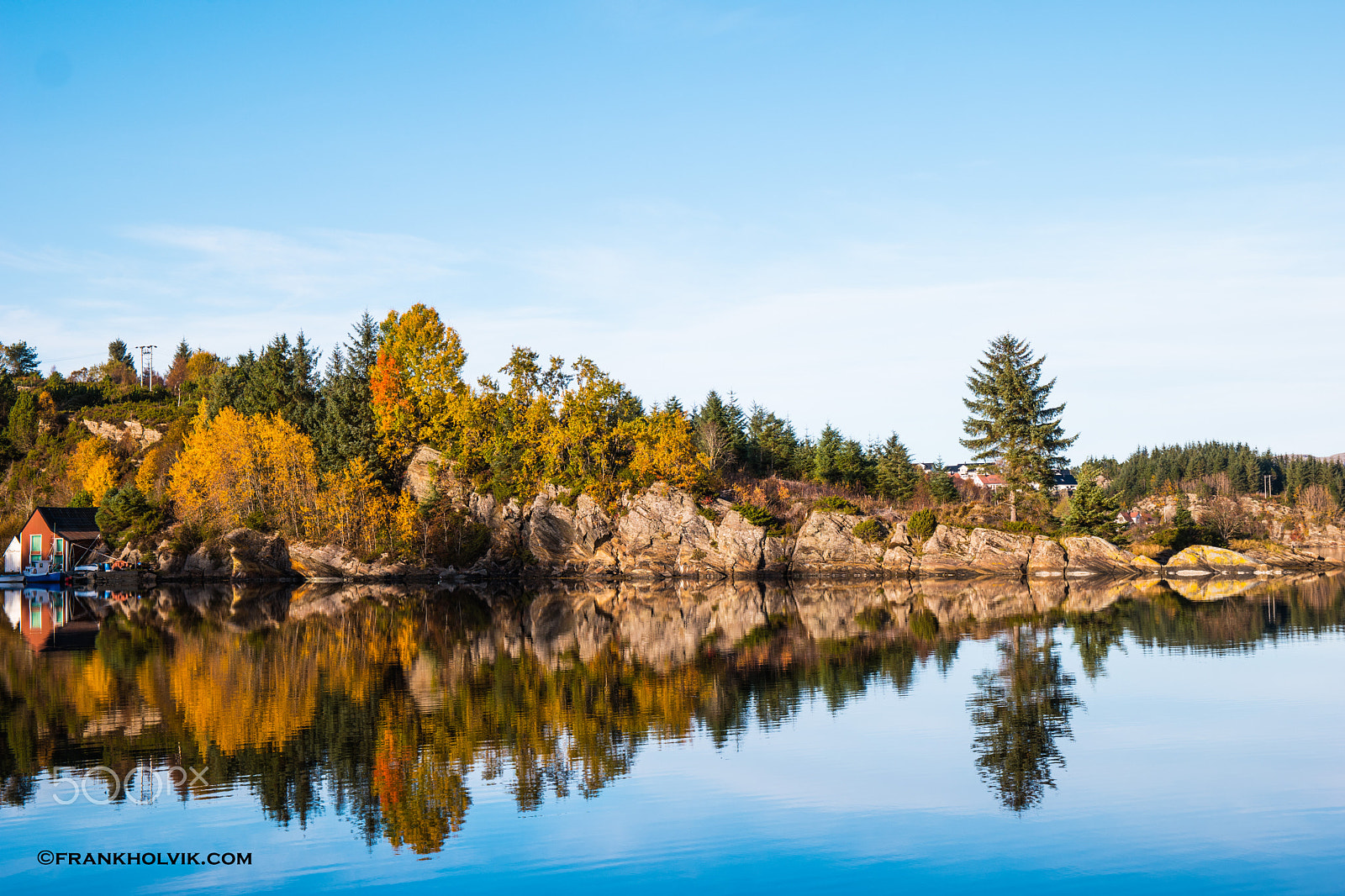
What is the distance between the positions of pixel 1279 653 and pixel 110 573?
67550 millimetres

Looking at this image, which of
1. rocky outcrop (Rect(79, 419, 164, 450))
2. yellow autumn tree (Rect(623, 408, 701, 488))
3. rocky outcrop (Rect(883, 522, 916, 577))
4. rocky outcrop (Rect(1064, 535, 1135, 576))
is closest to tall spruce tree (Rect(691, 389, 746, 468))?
yellow autumn tree (Rect(623, 408, 701, 488))

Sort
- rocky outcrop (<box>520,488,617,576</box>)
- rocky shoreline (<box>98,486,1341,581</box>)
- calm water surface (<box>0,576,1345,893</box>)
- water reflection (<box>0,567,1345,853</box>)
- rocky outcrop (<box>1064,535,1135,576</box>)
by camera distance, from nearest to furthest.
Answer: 1. calm water surface (<box>0,576,1345,893</box>)
2. water reflection (<box>0,567,1345,853</box>)
3. rocky outcrop (<box>1064,535,1135,576</box>)
4. rocky shoreline (<box>98,486,1341,581</box>)
5. rocky outcrop (<box>520,488,617,576</box>)

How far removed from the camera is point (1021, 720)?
56.8 feet

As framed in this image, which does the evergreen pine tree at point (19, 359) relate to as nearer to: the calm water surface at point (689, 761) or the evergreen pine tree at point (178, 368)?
the evergreen pine tree at point (178, 368)

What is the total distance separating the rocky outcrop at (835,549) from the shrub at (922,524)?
2455 millimetres

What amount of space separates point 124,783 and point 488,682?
900 cm

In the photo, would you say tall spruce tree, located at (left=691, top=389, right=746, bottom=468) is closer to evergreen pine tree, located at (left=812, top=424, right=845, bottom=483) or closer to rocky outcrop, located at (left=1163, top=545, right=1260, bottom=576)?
evergreen pine tree, located at (left=812, top=424, right=845, bottom=483)

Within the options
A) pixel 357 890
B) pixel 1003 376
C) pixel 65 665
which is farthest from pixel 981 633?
pixel 1003 376

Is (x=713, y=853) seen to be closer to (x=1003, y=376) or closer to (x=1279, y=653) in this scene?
(x=1279, y=653)

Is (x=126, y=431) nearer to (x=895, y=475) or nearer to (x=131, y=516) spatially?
(x=131, y=516)

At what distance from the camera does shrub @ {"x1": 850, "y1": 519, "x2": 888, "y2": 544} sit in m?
61.3

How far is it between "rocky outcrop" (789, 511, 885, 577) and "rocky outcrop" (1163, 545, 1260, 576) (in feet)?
57.8

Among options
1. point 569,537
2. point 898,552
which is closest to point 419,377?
point 569,537

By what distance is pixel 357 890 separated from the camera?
9.79 meters
